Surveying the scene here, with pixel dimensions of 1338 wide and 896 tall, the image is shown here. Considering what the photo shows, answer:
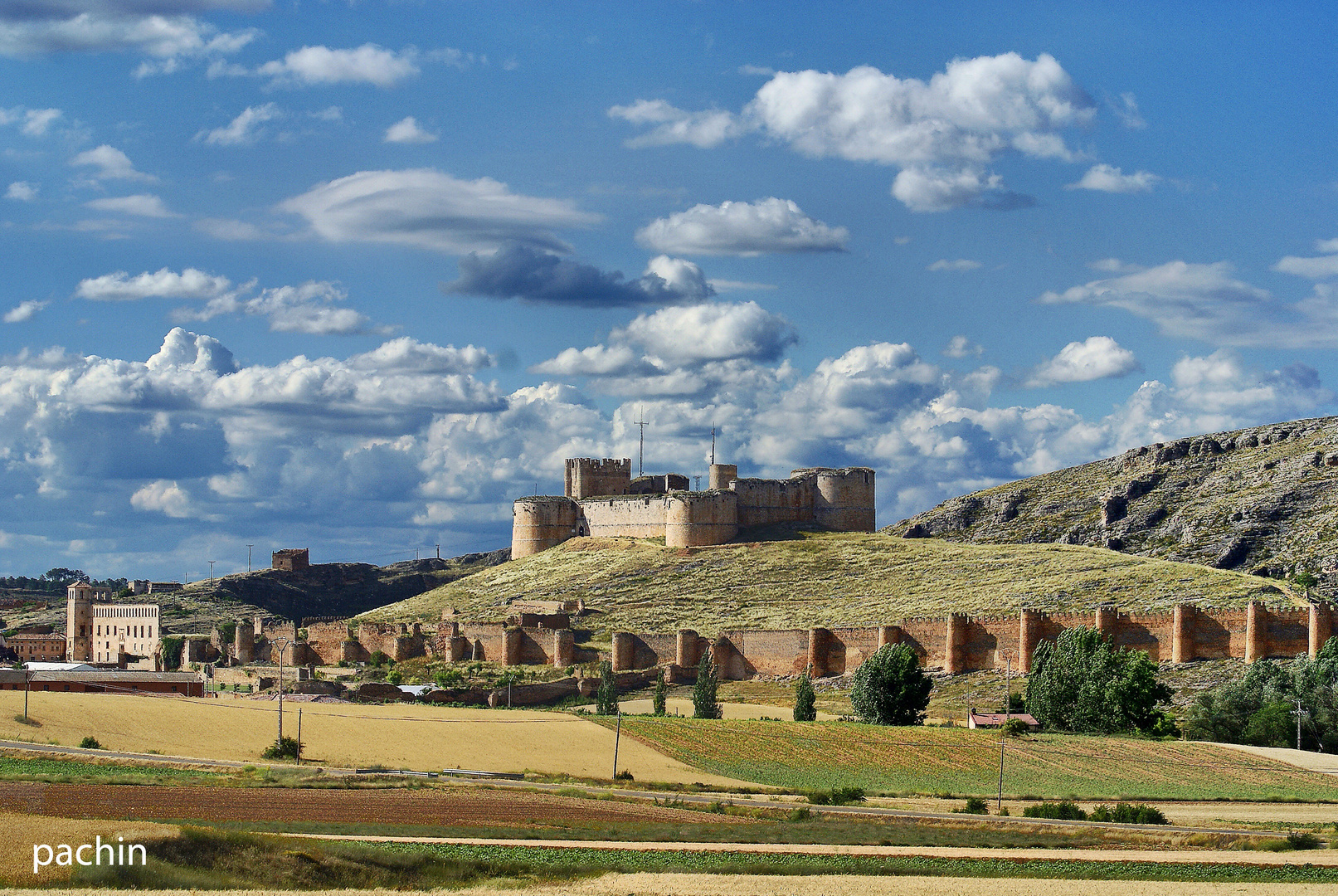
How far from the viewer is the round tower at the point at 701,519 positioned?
9681cm

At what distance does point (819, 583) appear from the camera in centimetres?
8512

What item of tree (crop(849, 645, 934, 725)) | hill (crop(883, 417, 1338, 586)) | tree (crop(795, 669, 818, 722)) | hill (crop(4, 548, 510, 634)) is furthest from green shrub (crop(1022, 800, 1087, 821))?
hill (crop(4, 548, 510, 634))

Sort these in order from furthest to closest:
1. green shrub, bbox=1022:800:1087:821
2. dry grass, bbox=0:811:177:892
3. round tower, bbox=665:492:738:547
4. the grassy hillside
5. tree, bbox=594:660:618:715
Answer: round tower, bbox=665:492:738:547
the grassy hillside
tree, bbox=594:660:618:715
green shrub, bbox=1022:800:1087:821
dry grass, bbox=0:811:177:892

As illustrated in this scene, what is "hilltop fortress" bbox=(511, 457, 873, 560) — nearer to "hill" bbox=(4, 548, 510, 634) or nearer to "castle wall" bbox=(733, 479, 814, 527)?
"castle wall" bbox=(733, 479, 814, 527)

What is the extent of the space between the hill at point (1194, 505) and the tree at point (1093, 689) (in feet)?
94.9

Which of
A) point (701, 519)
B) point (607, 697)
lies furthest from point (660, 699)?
point (701, 519)

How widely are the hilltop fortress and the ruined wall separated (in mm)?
55

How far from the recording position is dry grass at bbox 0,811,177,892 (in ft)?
80.4

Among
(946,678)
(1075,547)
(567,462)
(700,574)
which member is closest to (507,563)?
(567,462)

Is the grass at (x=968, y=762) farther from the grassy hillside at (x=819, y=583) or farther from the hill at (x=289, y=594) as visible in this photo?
the hill at (x=289, y=594)

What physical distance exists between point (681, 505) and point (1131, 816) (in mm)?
59662

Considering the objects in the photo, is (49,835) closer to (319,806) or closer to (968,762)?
(319,806)

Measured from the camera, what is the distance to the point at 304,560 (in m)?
134

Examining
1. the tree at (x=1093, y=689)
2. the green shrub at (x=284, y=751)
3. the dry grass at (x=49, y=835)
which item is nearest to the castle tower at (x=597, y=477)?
the tree at (x=1093, y=689)
